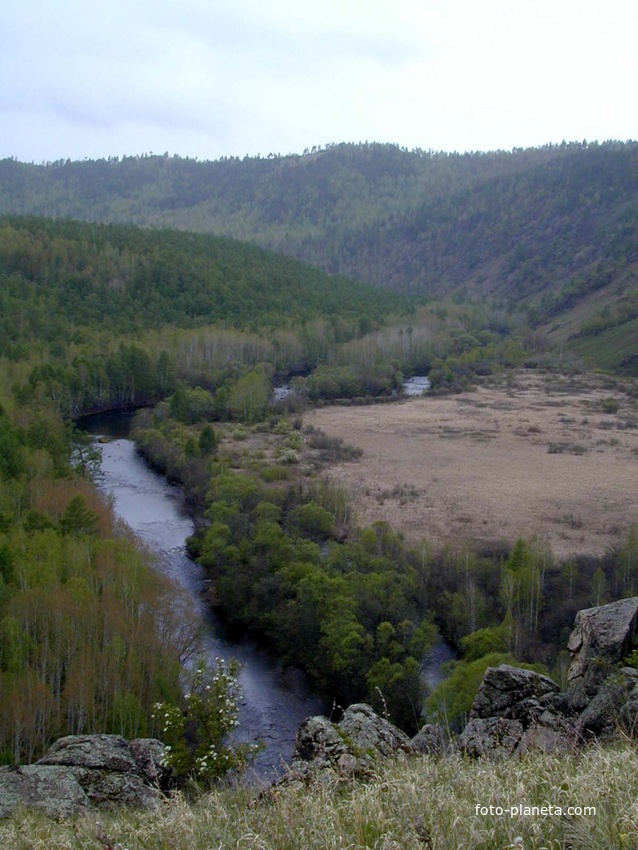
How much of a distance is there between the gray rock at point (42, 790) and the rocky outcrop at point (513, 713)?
5.36 metres

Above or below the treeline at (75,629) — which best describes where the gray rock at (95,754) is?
above

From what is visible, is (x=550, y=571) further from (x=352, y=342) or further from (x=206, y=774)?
(x=352, y=342)

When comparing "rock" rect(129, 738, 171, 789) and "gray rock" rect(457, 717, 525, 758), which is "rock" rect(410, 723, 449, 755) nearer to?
"gray rock" rect(457, 717, 525, 758)

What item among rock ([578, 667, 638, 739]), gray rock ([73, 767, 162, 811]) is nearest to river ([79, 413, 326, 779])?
gray rock ([73, 767, 162, 811])

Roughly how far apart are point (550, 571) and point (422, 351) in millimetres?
69885

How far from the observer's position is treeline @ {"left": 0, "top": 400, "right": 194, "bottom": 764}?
19188 mm

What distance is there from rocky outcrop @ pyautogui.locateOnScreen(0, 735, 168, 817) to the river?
Result: 1783 millimetres

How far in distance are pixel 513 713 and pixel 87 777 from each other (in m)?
6.42

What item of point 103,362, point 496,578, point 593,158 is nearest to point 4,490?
point 496,578

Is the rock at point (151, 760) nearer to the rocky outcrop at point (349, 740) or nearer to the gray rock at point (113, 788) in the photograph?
the gray rock at point (113, 788)

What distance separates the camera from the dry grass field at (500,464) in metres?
38.9

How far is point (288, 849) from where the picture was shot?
614 cm

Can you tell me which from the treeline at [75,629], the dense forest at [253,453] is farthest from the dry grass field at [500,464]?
the treeline at [75,629]

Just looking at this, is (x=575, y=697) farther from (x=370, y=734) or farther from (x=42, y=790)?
(x=42, y=790)
